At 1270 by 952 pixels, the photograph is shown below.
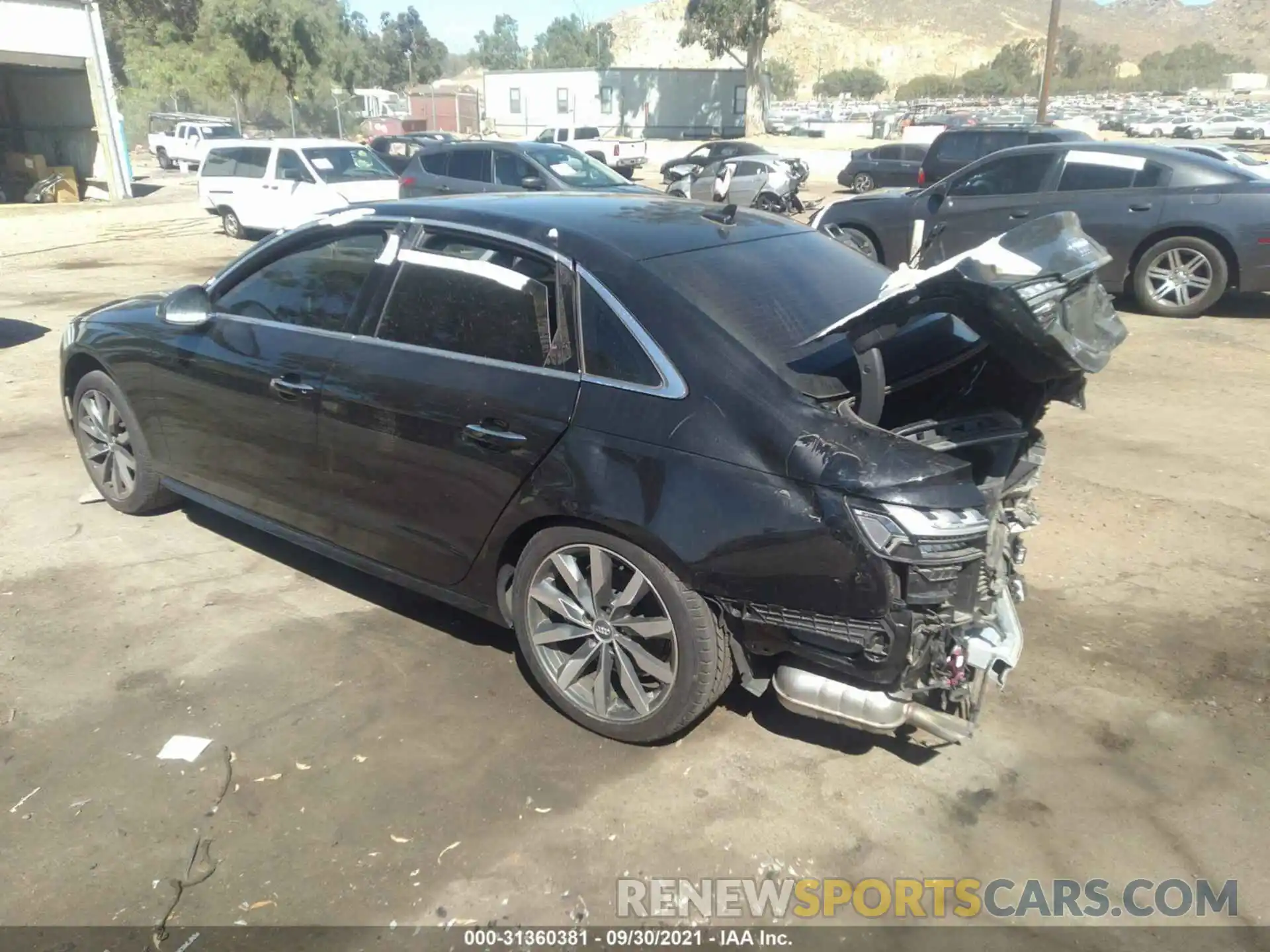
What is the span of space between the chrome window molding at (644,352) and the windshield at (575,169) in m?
10.2

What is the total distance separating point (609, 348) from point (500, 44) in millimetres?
143020

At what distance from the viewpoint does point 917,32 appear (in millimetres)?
136750

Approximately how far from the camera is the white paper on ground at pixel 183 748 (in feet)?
10.8

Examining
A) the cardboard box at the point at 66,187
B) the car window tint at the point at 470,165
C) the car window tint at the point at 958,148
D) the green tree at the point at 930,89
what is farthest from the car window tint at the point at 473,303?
the green tree at the point at 930,89

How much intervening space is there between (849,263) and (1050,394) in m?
1.02


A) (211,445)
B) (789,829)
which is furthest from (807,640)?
(211,445)

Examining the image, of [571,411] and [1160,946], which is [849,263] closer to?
[571,411]

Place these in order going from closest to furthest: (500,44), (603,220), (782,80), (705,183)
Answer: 1. (603,220)
2. (705,183)
3. (782,80)
4. (500,44)

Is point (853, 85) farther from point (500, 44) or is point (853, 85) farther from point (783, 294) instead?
point (783, 294)

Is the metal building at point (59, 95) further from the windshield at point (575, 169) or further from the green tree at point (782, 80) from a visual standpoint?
the green tree at point (782, 80)

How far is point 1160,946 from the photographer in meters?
2.58

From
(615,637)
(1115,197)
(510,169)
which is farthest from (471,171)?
(615,637)

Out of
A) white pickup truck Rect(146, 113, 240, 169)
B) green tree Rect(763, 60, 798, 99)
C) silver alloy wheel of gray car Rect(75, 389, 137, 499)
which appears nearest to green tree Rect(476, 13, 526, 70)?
green tree Rect(763, 60, 798, 99)

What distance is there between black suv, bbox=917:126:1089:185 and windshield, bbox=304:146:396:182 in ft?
29.9
